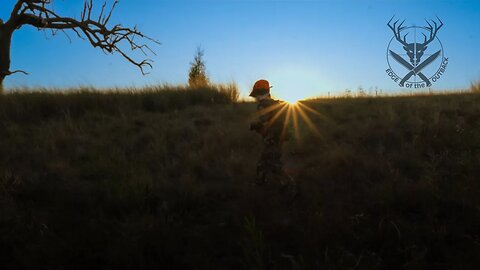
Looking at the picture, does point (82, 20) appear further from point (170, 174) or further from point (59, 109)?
point (170, 174)

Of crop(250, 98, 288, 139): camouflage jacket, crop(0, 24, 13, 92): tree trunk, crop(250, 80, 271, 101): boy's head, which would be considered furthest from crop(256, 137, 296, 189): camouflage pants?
crop(0, 24, 13, 92): tree trunk

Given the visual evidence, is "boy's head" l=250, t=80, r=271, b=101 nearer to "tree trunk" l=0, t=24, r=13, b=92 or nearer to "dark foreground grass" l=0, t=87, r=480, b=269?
"dark foreground grass" l=0, t=87, r=480, b=269

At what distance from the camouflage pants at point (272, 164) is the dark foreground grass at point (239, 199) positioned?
17 centimetres

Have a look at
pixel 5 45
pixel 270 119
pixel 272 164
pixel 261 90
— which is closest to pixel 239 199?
pixel 272 164

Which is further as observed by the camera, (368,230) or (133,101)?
(133,101)

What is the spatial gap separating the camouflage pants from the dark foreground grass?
17 centimetres

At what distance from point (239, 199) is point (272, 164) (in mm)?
664

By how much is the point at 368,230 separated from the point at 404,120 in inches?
219

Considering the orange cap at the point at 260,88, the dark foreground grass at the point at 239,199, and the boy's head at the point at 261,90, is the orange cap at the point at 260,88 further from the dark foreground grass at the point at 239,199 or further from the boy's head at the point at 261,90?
the dark foreground grass at the point at 239,199

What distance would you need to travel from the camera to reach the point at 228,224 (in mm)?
5137

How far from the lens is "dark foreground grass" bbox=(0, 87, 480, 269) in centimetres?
444

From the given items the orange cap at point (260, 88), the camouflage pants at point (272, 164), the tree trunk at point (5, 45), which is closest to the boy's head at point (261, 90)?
the orange cap at point (260, 88)

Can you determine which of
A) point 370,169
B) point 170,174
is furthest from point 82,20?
point 370,169

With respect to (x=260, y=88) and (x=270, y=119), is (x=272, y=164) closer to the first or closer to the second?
(x=270, y=119)
